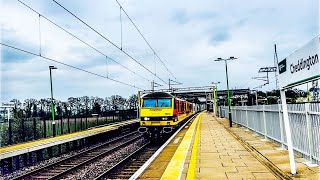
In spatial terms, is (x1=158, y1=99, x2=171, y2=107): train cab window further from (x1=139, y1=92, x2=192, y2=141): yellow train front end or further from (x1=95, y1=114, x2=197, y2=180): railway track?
(x1=95, y1=114, x2=197, y2=180): railway track

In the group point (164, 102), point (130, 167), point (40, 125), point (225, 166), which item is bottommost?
point (130, 167)

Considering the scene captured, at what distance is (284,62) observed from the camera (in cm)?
652

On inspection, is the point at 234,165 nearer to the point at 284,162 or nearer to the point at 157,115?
the point at 284,162

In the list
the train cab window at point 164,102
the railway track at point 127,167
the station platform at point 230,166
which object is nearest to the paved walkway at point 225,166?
the station platform at point 230,166

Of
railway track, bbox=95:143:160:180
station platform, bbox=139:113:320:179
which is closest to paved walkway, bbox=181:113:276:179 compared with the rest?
station platform, bbox=139:113:320:179

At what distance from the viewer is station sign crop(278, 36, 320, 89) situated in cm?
495

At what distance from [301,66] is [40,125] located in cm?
1945

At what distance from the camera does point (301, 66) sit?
5.55 m

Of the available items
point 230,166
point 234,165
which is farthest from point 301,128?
point 230,166

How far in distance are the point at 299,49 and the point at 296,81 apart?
591mm

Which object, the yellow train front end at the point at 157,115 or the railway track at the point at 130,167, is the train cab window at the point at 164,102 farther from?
the railway track at the point at 130,167

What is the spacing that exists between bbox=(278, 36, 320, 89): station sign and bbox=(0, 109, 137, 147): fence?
580 inches

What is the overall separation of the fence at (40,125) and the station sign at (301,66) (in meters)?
→ 14.7

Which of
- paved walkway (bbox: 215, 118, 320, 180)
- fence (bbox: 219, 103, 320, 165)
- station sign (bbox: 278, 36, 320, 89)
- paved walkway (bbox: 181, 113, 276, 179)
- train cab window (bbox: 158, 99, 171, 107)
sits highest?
station sign (bbox: 278, 36, 320, 89)
